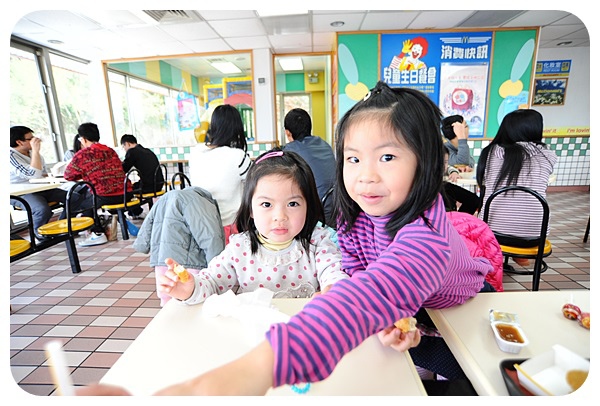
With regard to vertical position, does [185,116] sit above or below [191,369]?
above

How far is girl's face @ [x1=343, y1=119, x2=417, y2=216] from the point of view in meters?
0.54

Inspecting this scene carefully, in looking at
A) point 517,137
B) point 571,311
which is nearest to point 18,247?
point 571,311

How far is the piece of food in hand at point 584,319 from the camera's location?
0.56 m

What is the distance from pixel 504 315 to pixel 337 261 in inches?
17.9

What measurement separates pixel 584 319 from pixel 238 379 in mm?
622

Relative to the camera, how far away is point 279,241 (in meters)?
0.99

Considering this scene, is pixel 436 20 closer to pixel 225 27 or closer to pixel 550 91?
pixel 225 27

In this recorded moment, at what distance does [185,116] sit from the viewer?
19.9ft

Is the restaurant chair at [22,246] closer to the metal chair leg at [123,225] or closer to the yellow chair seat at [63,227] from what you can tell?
the yellow chair seat at [63,227]

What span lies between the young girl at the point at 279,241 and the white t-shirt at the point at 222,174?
0.80 m

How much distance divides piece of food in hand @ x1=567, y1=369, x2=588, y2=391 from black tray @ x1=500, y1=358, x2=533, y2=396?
5cm

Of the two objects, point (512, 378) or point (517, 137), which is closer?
point (512, 378)

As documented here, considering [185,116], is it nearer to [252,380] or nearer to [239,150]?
[239,150]
